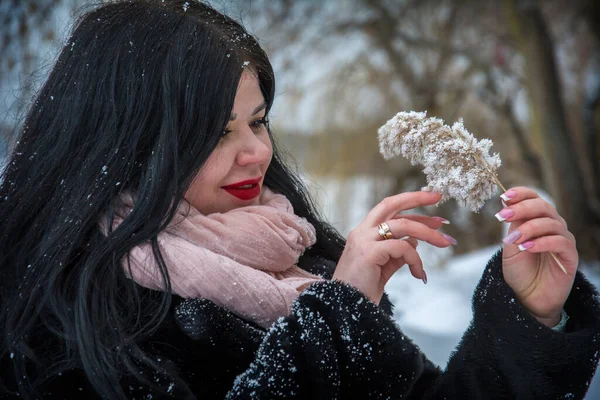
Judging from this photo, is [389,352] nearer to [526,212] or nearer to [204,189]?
[526,212]

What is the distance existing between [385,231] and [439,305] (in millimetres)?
2666

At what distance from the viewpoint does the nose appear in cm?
156

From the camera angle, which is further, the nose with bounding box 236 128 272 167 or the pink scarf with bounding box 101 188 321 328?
the nose with bounding box 236 128 272 167

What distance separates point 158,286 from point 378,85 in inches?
178

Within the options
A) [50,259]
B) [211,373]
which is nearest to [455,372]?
[211,373]

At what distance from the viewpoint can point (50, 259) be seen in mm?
1459

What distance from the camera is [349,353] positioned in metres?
1.37

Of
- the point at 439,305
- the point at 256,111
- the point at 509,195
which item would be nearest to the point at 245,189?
the point at 256,111

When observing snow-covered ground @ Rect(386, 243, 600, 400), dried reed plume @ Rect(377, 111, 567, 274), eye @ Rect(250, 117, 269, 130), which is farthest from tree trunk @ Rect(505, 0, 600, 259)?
dried reed plume @ Rect(377, 111, 567, 274)

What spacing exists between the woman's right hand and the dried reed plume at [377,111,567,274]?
0.20 ft

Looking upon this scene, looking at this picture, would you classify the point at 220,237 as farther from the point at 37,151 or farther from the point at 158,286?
the point at 37,151

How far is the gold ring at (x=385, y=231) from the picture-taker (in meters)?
1.42

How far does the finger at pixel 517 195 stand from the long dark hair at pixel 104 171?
629 millimetres

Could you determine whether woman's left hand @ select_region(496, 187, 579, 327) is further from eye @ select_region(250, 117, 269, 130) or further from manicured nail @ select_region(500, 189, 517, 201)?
eye @ select_region(250, 117, 269, 130)
